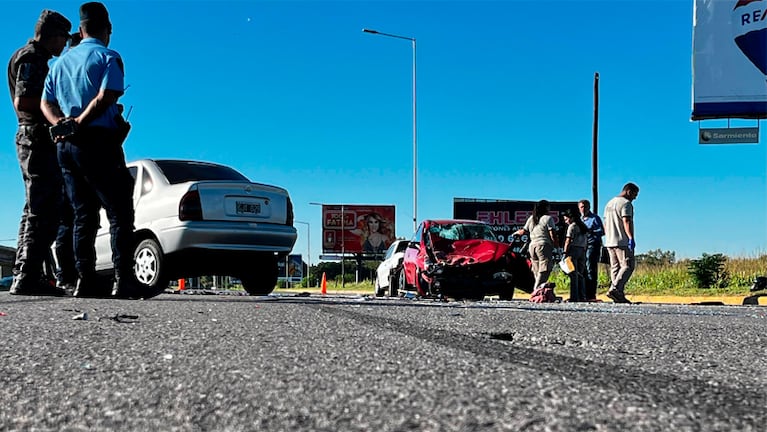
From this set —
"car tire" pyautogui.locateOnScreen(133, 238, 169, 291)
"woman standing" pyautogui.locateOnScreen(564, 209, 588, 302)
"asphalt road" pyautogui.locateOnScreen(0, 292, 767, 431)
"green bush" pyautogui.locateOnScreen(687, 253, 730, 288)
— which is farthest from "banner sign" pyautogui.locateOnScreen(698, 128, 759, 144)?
"asphalt road" pyautogui.locateOnScreen(0, 292, 767, 431)

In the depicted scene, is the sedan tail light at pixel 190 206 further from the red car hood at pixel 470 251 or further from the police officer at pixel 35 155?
the red car hood at pixel 470 251

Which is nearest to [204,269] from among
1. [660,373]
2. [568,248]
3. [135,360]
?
[568,248]

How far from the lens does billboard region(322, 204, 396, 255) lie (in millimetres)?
72250

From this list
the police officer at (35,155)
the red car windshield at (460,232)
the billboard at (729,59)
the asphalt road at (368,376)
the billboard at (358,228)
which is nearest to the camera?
the asphalt road at (368,376)

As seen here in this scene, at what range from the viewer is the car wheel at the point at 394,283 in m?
14.4

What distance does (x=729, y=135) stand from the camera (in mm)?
21469

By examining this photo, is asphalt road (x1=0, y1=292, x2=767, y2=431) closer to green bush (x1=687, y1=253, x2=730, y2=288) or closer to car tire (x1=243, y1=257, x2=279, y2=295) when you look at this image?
car tire (x1=243, y1=257, x2=279, y2=295)

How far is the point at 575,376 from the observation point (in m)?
2.11

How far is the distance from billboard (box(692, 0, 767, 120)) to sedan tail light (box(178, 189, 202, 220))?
17937 millimetres

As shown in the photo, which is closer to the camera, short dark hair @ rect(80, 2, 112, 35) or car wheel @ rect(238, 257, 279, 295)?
short dark hair @ rect(80, 2, 112, 35)

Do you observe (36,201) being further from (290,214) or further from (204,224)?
(290,214)

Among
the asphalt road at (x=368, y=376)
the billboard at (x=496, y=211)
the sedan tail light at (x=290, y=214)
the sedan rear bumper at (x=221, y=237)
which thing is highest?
the billboard at (x=496, y=211)

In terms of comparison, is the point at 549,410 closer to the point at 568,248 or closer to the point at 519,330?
the point at 519,330

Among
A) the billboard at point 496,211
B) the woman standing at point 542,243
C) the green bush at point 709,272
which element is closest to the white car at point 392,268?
the woman standing at point 542,243
